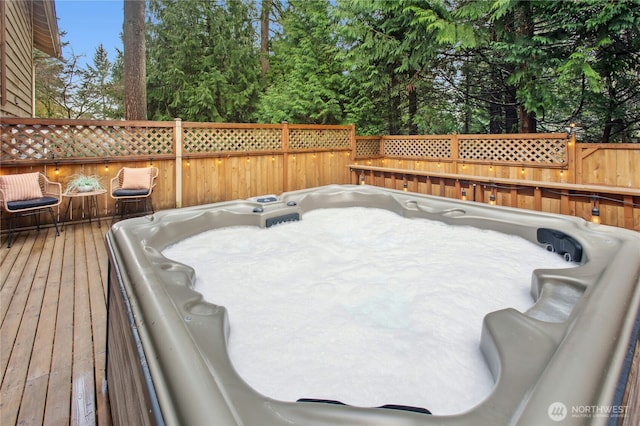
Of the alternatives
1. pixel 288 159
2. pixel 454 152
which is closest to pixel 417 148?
pixel 454 152

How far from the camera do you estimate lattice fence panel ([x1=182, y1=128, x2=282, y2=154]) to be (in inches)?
211

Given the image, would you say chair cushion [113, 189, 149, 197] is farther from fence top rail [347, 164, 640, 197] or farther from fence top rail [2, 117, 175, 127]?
fence top rail [347, 164, 640, 197]

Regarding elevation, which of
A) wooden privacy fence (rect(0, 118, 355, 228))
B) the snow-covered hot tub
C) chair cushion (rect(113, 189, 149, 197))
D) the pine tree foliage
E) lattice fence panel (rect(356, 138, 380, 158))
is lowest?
the snow-covered hot tub

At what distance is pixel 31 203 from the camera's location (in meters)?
3.72

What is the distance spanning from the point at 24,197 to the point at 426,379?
436 cm

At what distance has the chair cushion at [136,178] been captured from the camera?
4.66 metres

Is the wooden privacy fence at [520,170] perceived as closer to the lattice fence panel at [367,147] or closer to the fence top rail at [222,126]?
the lattice fence panel at [367,147]

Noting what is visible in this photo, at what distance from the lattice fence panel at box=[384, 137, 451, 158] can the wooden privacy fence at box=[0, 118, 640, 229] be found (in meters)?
0.02

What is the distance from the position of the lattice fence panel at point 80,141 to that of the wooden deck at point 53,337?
54.8 inches

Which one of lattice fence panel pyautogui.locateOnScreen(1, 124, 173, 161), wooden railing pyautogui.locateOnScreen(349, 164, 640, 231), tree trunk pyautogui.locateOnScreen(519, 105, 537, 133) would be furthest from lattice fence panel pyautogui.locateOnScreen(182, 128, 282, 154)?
tree trunk pyautogui.locateOnScreen(519, 105, 537, 133)

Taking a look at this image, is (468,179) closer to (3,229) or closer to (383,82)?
(383,82)

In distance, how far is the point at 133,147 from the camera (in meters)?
4.93

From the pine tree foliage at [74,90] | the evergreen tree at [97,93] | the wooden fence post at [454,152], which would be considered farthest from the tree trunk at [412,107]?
the evergreen tree at [97,93]

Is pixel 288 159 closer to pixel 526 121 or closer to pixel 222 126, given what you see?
pixel 222 126
